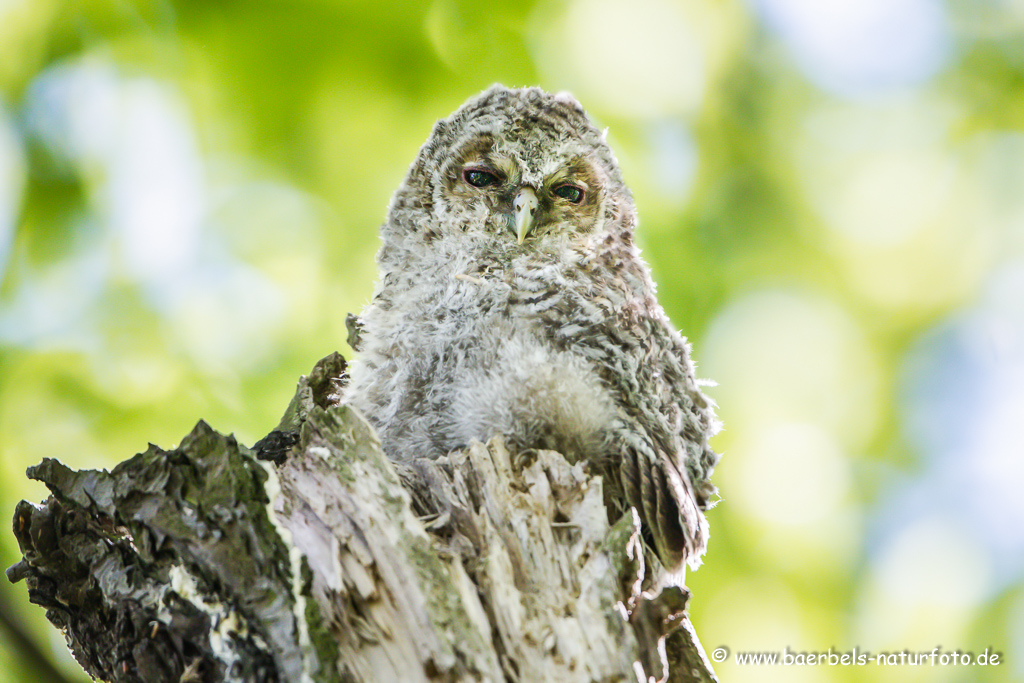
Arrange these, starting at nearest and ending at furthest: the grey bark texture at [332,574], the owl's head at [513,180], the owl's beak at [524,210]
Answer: the grey bark texture at [332,574], the owl's beak at [524,210], the owl's head at [513,180]

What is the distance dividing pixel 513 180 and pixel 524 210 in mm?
193

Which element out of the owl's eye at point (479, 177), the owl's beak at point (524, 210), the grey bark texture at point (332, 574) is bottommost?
the grey bark texture at point (332, 574)

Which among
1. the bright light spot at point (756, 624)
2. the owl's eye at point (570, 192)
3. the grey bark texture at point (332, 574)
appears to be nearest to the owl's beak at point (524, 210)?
the owl's eye at point (570, 192)

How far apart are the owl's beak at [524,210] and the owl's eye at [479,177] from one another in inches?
5.5

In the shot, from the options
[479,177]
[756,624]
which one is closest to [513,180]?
[479,177]

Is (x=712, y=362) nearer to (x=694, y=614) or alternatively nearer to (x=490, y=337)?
(x=694, y=614)

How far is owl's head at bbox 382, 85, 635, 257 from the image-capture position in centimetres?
265

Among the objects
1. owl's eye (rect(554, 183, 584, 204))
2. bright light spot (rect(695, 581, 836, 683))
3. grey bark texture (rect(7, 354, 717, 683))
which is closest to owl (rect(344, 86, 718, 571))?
owl's eye (rect(554, 183, 584, 204))

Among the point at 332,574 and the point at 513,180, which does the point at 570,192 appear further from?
the point at 332,574

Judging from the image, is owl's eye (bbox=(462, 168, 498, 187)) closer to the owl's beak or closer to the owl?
the owl

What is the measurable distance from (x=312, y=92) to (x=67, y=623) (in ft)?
8.05

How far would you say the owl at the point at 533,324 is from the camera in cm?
217

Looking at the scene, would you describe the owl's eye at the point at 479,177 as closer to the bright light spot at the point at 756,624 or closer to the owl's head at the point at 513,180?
the owl's head at the point at 513,180

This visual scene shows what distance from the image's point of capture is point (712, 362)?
3828 millimetres
